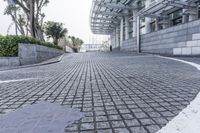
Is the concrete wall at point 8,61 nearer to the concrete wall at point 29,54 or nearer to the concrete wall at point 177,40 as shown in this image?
the concrete wall at point 29,54

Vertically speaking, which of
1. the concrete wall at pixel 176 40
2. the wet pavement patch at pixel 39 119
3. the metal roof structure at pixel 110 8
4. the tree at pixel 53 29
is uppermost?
the metal roof structure at pixel 110 8

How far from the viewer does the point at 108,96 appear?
4164 mm

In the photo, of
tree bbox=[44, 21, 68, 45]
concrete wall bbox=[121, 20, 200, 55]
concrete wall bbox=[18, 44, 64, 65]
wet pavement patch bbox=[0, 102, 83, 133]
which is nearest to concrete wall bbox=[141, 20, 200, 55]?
concrete wall bbox=[121, 20, 200, 55]

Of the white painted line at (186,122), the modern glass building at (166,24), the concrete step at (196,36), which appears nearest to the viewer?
the white painted line at (186,122)

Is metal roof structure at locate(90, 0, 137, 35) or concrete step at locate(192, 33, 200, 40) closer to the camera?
concrete step at locate(192, 33, 200, 40)

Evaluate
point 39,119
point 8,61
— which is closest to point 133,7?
point 8,61

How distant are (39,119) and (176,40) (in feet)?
46.7

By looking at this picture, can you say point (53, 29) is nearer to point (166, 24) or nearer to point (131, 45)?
point (131, 45)

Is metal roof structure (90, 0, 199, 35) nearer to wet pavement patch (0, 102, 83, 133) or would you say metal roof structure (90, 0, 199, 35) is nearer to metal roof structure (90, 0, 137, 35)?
metal roof structure (90, 0, 137, 35)

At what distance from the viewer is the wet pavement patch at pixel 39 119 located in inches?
103

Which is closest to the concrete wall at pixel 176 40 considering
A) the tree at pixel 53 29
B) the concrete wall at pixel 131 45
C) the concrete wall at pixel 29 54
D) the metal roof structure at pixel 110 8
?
the concrete wall at pixel 131 45

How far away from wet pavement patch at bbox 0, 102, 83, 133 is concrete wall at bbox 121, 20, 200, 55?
11.8m

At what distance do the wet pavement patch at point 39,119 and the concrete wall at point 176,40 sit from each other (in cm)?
1181

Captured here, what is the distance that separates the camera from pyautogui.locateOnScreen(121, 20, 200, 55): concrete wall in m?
13.0
